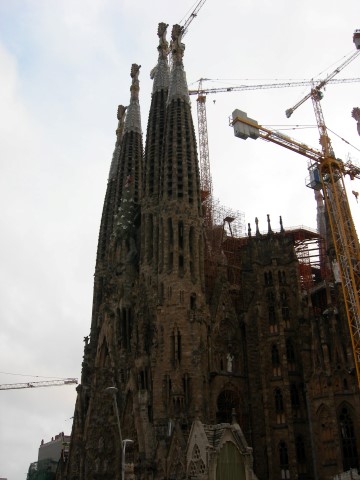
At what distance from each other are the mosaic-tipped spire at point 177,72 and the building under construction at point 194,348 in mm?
243

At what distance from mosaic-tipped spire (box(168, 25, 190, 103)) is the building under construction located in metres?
0.24

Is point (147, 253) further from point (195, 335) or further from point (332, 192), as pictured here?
point (332, 192)

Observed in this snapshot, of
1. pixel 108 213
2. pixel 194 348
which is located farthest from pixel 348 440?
pixel 108 213

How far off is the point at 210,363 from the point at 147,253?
12334 millimetres

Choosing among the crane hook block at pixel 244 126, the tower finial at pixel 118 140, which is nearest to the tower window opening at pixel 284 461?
the crane hook block at pixel 244 126

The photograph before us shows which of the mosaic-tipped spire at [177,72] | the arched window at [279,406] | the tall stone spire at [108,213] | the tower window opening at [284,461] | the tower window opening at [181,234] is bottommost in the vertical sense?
the tower window opening at [284,461]

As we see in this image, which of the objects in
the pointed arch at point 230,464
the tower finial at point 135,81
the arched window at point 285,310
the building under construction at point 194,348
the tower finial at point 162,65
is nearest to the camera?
the pointed arch at point 230,464

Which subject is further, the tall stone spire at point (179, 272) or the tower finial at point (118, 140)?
the tower finial at point (118, 140)

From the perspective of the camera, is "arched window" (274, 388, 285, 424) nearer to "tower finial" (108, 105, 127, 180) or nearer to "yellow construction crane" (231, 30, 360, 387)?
"yellow construction crane" (231, 30, 360, 387)

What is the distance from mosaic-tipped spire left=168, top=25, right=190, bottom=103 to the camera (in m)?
60.4

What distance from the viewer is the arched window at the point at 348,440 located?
1609 inches

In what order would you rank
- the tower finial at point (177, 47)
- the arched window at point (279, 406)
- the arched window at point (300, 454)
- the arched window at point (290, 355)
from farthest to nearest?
the tower finial at point (177, 47) → the arched window at point (290, 355) → the arched window at point (279, 406) → the arched window at point (300, 454)

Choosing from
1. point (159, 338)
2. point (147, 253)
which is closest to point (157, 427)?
point (159, 338)

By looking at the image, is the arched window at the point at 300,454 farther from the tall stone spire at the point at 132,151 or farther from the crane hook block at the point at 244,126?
the tall stone spire at the point at 132,151
